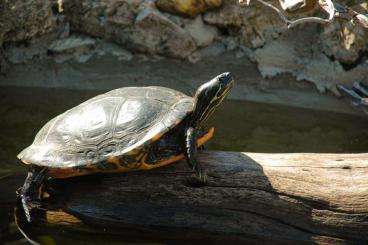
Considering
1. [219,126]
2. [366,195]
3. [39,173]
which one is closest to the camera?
[366,195]

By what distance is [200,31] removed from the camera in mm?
7453

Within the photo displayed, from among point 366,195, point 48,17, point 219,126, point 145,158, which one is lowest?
point 219,126

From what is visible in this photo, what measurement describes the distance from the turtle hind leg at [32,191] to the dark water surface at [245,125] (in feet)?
3.75

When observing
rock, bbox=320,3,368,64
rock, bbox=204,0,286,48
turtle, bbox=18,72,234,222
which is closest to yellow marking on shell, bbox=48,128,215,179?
turtle, bbox=18,72,234,222

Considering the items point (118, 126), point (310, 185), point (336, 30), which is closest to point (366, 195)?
point (310, 185)

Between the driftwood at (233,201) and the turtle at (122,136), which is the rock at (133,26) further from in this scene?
the driftwood at (233,201)

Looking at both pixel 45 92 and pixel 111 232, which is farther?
pixel 45 92

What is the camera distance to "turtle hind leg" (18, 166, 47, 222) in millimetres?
3277

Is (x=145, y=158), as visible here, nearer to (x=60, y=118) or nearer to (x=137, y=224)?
(x=137, y=224)

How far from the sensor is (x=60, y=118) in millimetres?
3402

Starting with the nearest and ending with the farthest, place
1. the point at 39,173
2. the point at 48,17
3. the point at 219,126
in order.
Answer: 1. the point at 39,173
2. the point at 219,126
3. the point at 48,17

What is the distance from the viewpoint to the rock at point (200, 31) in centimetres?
744

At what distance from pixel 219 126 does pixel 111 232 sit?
9.96 ft

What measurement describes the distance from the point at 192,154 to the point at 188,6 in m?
4.69
